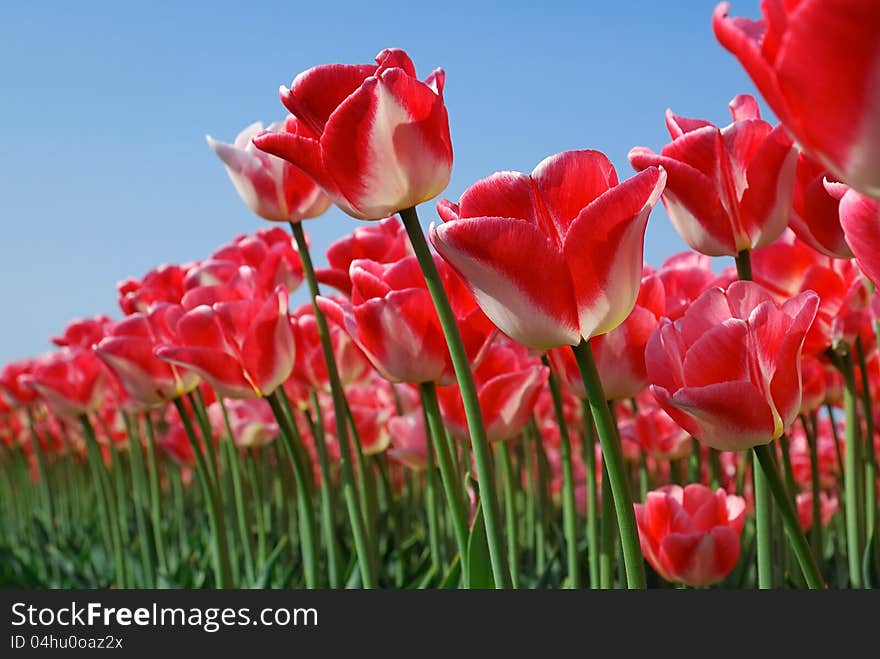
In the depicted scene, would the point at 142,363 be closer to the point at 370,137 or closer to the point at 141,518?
the point at 141,518

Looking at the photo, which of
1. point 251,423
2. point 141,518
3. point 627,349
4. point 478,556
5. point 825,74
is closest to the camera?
point 825,74

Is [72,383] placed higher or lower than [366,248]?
higher

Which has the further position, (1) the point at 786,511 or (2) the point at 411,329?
(2) the point at 411,329

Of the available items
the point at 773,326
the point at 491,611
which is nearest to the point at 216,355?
the point at 491,611

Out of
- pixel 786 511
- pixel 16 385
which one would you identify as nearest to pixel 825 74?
pixel 786 511

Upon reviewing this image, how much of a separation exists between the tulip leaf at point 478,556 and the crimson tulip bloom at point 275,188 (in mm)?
624

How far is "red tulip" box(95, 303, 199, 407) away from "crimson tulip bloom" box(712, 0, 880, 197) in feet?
4.22

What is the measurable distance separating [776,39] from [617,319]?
0.33m

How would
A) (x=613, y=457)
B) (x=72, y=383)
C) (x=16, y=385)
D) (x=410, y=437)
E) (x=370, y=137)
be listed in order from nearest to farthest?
(x=613, y=457) → (x=370, y=137) → (x=410, y=437) → (x=72, y=383) → (x=16, y=385)

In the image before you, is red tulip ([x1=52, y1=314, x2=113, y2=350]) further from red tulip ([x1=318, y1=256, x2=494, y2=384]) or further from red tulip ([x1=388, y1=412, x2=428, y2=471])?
red tulip ([x1=318, y1=256, x2=494, y2=384])

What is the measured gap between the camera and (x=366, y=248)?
55.9 inches

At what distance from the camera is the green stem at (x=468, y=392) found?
82 cm

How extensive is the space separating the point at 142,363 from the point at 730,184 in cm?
107

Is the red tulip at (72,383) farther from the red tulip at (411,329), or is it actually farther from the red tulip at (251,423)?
the red tulip at (411,329)
